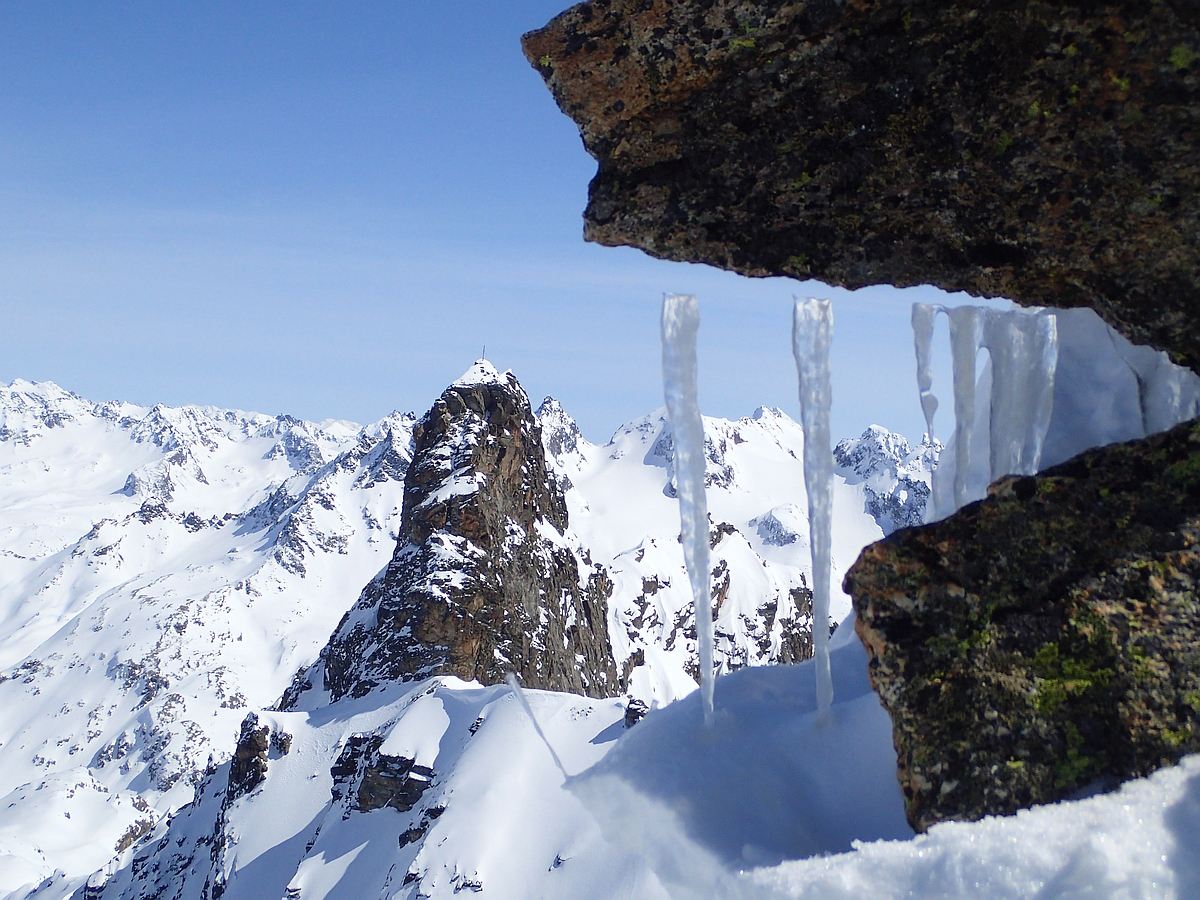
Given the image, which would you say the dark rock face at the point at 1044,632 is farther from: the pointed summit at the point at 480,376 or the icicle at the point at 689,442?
the pointed summit at the point at 480,376

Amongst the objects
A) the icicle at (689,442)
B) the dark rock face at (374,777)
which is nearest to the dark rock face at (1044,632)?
the icicle at (689,442)

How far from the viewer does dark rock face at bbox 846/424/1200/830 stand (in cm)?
448

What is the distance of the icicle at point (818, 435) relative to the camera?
7805 mm

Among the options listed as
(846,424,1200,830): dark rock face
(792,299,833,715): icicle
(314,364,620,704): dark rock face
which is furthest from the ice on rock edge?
(314,364,620,704): dark rock face

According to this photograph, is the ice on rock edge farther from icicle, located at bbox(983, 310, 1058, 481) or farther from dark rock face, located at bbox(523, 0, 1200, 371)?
dark rock face, located at bbox(523, 0, 1200, 371)

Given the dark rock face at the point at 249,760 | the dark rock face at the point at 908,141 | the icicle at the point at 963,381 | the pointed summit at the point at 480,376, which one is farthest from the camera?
the pointed summit at the point at 480,376

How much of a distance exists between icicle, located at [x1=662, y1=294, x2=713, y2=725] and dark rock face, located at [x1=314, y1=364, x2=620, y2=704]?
39.6 metres

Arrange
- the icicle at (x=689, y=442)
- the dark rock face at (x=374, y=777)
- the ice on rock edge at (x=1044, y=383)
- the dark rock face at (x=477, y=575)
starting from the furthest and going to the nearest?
the dark rock face at (x=477, y=575)
the dark rock face at (x=374, y=777)
the icicle at (x=689, y=442)
the ice on rock edge at (x=1044, y=383)

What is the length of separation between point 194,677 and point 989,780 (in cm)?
19868

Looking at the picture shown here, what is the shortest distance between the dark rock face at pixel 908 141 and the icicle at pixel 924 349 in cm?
301

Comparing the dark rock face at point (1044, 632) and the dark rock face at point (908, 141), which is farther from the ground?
the dark rock face at point (908, 141)

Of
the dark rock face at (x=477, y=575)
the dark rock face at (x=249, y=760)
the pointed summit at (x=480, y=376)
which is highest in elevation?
the pointed summit at (x=480, y=376)

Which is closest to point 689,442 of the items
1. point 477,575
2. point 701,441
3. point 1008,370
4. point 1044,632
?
point 701,441

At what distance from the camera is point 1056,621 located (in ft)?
15.7
